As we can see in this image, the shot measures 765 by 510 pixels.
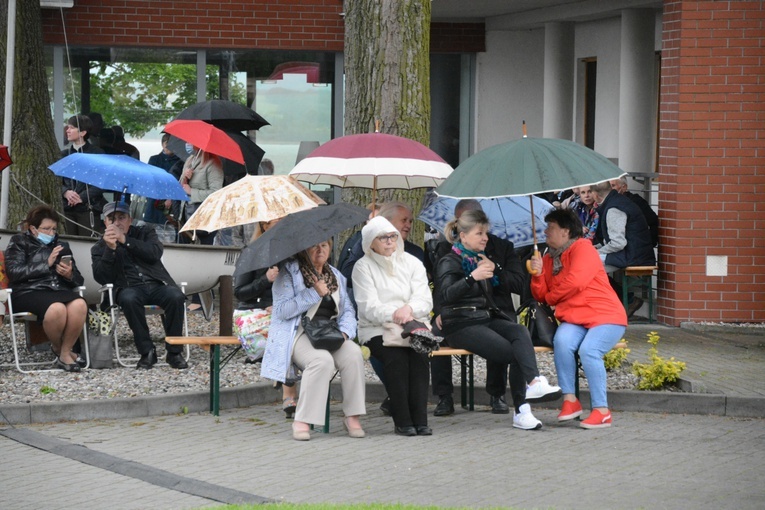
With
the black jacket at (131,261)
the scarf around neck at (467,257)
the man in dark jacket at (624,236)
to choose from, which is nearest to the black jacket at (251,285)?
the scarf around neck at (467,257)

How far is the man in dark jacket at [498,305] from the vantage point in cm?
859

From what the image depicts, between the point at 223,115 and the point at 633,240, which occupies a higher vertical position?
the point at 223,115

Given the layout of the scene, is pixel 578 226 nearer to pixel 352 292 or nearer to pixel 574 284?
pixel 574 284

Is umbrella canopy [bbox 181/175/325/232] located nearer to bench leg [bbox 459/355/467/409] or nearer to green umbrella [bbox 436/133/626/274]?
green umbrella [bbox 436/133/626/274]

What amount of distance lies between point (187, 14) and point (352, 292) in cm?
898

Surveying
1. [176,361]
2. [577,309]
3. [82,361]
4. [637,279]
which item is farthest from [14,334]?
[637,279]

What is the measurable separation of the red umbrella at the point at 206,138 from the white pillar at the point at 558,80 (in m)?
6.54

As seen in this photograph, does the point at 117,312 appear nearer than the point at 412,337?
No

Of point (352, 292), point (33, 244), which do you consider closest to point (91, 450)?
point (352, 292)

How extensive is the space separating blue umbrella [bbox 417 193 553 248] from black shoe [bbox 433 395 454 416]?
1.29m

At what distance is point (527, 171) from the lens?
7785mm

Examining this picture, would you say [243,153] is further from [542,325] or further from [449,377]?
[542,325]

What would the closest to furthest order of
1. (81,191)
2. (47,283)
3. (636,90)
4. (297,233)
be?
(297,233) < (47,283) < (81,191) < (636,90)

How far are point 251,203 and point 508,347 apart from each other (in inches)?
75.7
